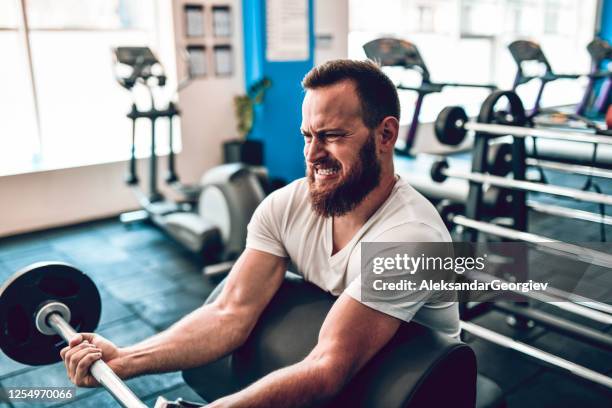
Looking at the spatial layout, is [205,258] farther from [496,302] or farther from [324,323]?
[324,323]

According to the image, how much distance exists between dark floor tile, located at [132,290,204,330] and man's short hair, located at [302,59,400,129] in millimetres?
1606

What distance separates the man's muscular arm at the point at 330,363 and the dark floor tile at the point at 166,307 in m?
1.49

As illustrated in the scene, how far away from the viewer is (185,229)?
3217mm

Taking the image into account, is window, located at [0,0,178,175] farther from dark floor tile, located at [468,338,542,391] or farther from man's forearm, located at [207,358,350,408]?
man's forearm, located at [207,358,350,408]

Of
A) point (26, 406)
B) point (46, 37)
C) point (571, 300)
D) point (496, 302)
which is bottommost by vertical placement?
point (26, 406)

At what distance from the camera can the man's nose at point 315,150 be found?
52.4 inches

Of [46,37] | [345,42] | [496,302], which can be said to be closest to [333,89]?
[496,302]

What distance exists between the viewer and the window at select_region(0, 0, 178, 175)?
3676 millimetres

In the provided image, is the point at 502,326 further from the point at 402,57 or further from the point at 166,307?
the point at 402,57

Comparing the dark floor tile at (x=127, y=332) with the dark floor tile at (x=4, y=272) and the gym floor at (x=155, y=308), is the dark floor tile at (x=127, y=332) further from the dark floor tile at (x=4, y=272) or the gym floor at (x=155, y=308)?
the dark floor tile at (x=4, y=272)

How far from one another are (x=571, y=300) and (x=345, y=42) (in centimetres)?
349

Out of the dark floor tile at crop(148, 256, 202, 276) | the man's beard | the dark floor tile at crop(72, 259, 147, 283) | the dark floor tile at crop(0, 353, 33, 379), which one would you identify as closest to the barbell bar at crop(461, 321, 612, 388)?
the man's beard

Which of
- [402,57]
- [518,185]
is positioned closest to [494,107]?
[518,185]

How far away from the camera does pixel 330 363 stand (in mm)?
1145
